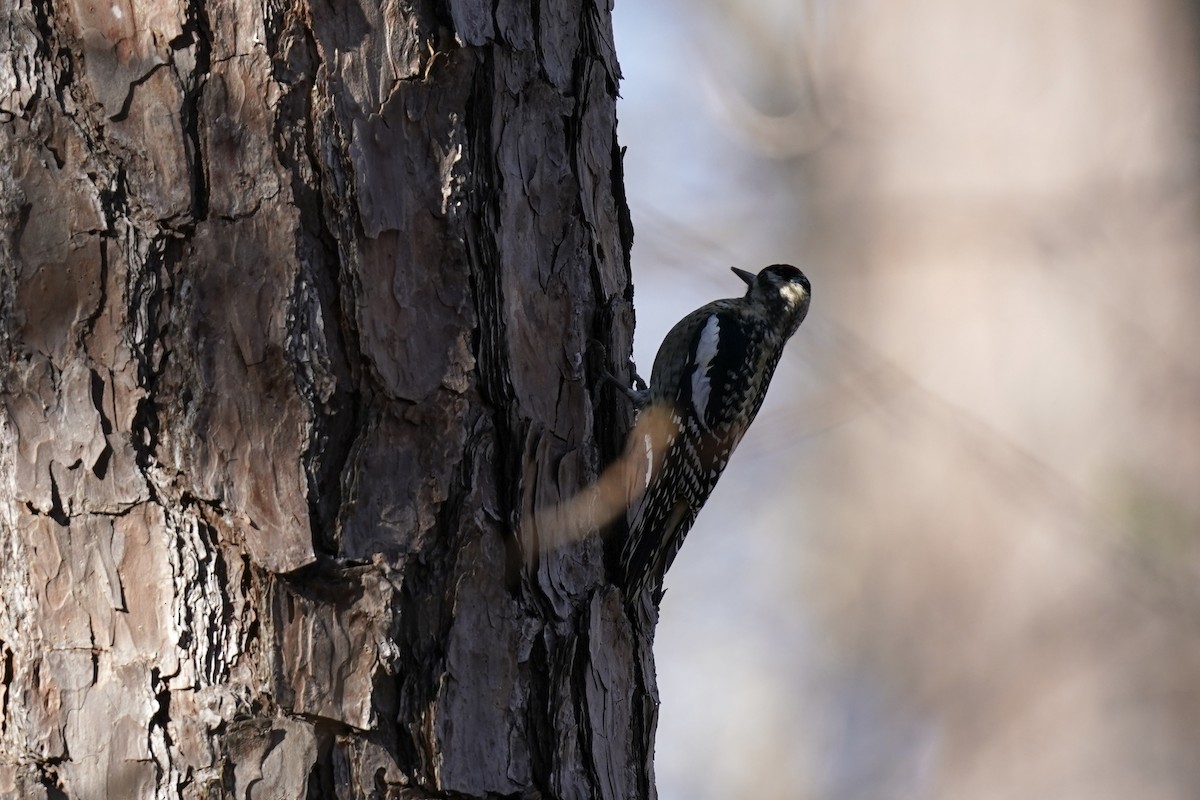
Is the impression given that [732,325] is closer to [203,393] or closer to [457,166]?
[457,166]

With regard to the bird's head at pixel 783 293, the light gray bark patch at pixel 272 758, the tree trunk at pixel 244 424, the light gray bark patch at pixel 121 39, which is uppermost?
the bird's head at pixel 783 293

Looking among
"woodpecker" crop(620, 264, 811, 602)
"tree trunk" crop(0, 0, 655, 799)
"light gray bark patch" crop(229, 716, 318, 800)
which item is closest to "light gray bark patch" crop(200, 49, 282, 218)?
"tree trunk" crop(0, 0, 655, 799)

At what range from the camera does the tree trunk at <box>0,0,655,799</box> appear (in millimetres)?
1790

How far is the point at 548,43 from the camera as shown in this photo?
230 cm

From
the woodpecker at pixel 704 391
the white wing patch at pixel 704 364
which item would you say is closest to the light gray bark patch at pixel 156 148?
the woodpecker at pixel 704 391

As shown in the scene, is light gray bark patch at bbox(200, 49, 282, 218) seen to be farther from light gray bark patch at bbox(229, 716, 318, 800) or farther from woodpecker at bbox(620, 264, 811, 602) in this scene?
woodpecker at bbox(620, 264, 811, 602)

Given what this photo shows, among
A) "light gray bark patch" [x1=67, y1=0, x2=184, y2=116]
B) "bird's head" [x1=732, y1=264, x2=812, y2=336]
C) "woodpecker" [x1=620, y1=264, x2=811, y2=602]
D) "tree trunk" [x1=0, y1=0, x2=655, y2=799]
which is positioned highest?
"bird's head" [x1=732, y1=264, x2=812, y2=336]

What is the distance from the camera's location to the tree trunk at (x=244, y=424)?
1.79 m

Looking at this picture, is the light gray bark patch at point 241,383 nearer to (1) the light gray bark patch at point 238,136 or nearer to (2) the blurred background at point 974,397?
(1) the light gray bark patch at point 238,136

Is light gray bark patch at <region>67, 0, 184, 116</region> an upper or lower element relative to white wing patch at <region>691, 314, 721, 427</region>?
lower

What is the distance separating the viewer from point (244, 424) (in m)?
1.83

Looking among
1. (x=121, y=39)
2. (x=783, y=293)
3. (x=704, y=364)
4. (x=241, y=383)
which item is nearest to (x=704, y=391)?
(x=704, y=364)

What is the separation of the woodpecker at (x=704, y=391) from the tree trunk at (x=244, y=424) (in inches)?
37.0

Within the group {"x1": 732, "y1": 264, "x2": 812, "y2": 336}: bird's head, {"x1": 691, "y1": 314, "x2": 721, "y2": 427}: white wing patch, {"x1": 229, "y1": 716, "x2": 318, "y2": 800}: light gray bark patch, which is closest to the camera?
{"x1": 229, "y1": 716, "x2": 318, "y2": 800}: light gray bark patch
